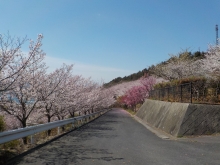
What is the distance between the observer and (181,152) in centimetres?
827

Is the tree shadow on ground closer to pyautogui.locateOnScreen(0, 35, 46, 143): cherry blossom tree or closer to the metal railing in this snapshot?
pyautogui.locateOnScreen(0, 35, 46, 143): cherry blossom tree

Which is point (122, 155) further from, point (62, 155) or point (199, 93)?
point (199, 93)

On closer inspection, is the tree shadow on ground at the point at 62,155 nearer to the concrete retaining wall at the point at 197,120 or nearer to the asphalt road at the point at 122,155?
the asphalt road at the point at 122,155

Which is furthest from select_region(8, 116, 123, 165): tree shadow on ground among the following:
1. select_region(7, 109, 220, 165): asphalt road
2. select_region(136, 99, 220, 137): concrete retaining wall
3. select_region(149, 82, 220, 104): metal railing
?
select_region(149, 82, 220, 104): metal railing

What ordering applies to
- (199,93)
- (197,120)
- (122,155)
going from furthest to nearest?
(199,93) < (197,120) < (122,155)

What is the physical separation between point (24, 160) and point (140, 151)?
3.85 metres

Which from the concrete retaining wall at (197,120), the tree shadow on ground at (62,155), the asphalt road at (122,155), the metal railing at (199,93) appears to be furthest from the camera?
the metal railing at (199,93)

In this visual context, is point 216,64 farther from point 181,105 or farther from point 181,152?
point 181,152

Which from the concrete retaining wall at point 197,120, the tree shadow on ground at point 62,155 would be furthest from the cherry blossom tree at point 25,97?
the concrete retaining wall at point 197,120

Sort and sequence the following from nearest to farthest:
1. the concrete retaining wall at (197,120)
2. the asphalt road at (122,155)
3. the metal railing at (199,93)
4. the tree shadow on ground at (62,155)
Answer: the asphalt road at (122,155)
the tree shadow on ground at (62,155)
the concrete retaining wall at (197,120)
the metal railing at (199,93)

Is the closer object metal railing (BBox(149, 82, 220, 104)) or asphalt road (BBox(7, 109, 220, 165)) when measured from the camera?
asphalt road (BBox(7, 109, 220, 165))

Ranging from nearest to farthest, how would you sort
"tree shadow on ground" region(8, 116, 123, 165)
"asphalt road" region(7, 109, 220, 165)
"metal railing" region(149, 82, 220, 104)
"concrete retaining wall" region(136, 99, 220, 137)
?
"asphalt road" region(7, 109, 220, 165), "tree shadow on ground" region(8, 116, 123, 165), "concrete retaining wall" region(136, 99, 220, 137), "metal railing" region(149, 82, 220, 104)

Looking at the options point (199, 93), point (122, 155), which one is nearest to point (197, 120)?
point (199, 93)

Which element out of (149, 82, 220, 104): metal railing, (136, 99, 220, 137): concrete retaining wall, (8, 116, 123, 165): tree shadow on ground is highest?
(149, 82, 220, 104): metal railing
